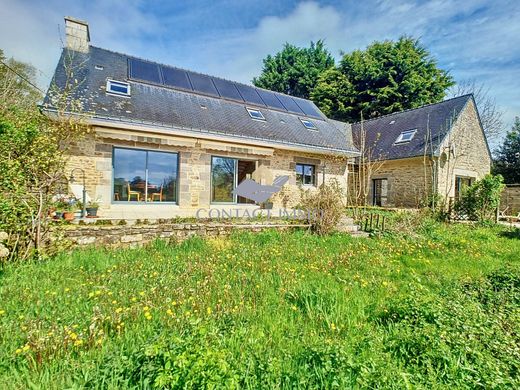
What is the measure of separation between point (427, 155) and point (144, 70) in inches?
700

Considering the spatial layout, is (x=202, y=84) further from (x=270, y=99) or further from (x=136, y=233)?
(x=136, y=233)

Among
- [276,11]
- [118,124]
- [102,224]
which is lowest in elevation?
[102,224]

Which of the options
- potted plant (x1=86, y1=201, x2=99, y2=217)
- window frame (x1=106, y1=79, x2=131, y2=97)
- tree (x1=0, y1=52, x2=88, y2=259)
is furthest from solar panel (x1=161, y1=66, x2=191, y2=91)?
tree (x1=0, y1=52, x2=88, y2=259)

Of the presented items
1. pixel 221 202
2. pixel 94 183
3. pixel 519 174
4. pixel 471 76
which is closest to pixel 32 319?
pixel 94 183

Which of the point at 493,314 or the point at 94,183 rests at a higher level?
the point at 94,183

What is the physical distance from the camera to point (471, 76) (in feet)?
102

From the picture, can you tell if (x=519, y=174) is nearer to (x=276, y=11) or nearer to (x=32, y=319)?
(x=276, y=11)

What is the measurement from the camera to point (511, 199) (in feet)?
Answer: 67.7

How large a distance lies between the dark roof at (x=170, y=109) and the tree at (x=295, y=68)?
868 inches

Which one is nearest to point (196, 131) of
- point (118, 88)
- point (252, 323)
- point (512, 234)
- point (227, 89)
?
point (118, 88)

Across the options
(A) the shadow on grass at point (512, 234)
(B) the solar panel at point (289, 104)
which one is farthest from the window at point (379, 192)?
(A) the shadow on grass at point (512, 234)

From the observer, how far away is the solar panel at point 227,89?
651 inches

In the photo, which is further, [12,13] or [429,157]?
[429,157]

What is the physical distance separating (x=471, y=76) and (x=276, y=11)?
2829 cm
